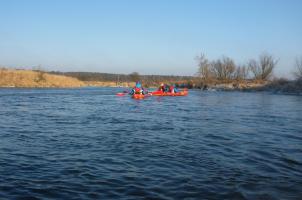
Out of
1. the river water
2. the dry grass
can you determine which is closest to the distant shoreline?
the dry grass

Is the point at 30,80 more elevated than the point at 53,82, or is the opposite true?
the point at 30,80

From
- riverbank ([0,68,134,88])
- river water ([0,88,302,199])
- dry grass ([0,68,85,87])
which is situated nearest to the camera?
river water ([0,88,302,199])

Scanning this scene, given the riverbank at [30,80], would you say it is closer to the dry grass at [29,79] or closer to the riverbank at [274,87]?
the dry grass at [29,79]

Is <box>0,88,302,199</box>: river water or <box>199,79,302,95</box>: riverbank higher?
<box>199,79,302,95</box>: riverbank

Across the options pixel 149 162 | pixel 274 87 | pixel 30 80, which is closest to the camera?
pixel 149 162

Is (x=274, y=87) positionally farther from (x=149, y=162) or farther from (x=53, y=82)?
(x=53, y=82)

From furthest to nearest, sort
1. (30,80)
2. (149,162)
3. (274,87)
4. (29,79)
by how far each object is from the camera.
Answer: (29,79) → (30,80) → (274,87) → (149,162)

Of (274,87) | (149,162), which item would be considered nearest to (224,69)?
(274,87)

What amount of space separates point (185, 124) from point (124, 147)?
6919mm

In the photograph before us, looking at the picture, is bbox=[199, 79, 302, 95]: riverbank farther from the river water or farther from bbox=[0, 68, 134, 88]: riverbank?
the river water

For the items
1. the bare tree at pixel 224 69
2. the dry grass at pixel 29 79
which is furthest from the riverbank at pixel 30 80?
the bare tree at pixel 224 69

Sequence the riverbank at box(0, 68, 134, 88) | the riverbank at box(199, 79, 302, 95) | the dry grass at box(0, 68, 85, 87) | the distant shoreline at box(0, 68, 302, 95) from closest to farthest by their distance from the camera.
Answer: the riverbank at box(199, 79, 302, 95)
the distant shoreline at box(0, 68, 302, 95)
the riverbank at box(0, 68, 134, 88)
the dry grass at box(0, 68, 85, 87)

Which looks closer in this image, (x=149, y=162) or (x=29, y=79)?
(x=149, y=162)

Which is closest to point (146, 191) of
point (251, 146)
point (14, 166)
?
point (14, 166)
